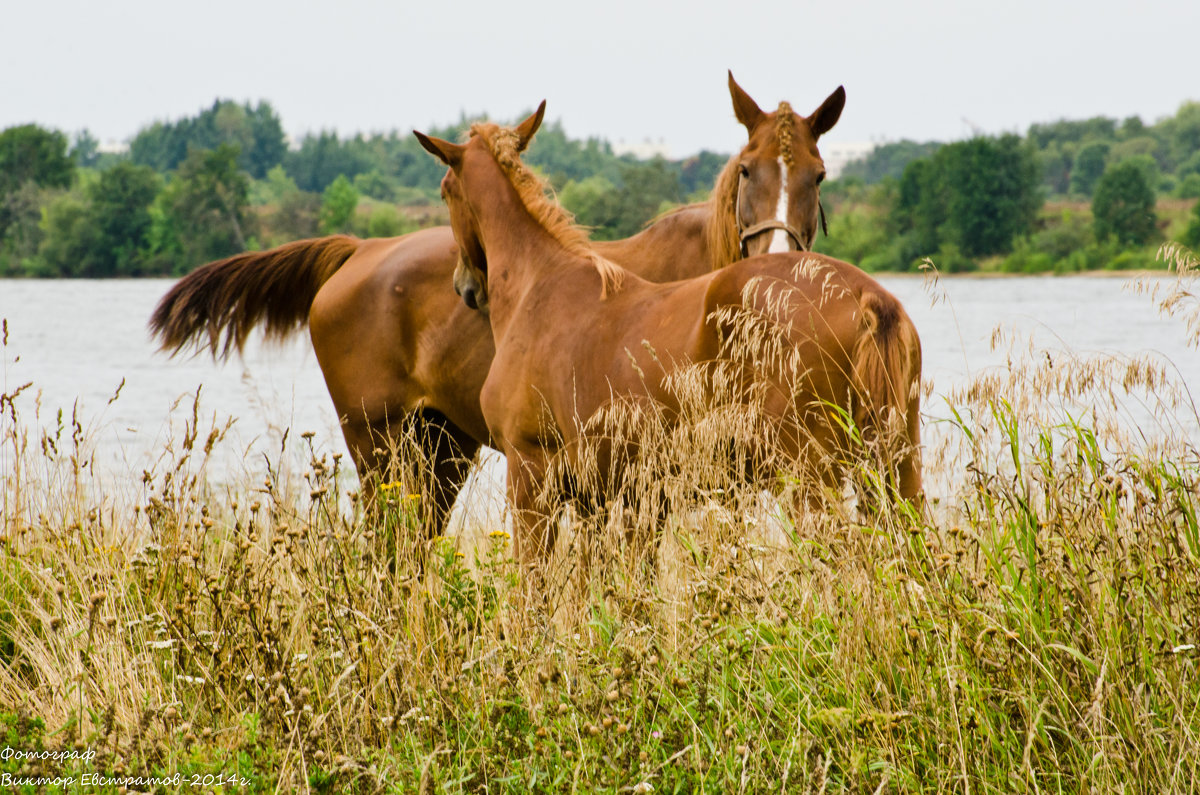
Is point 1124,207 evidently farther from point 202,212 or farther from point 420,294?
point 420,294

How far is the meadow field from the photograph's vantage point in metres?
2.39

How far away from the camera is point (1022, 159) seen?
54719 millimetres

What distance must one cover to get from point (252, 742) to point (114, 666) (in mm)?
552

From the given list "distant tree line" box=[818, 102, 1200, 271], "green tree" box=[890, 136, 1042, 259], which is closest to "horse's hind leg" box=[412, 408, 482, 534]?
"distant tree line" box=[818, 102, 1200, 271]

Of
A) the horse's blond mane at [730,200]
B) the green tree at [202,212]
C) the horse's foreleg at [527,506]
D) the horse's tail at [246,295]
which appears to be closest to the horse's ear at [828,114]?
the horse's blond mane at [730,200]

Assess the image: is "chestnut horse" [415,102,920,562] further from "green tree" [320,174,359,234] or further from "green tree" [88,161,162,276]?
"green tree" [88,161,162,276]

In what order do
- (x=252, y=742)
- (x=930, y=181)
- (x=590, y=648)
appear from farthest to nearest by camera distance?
(x=930, y=181)
(x=590, y=648)
(x=252, y=742)

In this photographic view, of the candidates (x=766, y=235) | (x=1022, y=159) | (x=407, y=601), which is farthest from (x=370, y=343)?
(x=1022, y=159)

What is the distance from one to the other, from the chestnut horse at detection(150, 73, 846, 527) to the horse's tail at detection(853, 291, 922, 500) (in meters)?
1.34

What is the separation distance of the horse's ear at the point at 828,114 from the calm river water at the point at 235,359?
1.56 metres

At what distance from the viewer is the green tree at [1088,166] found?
68562 mm

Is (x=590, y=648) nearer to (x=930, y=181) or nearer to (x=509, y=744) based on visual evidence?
(x=509, y=744)

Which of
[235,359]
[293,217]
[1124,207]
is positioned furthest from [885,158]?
[235,359]

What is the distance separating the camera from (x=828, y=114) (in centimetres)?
516
